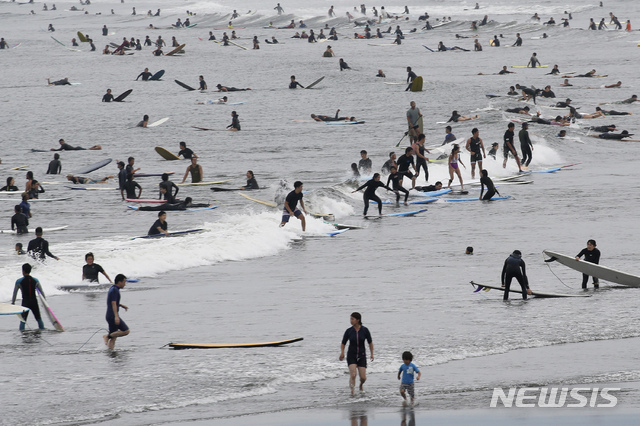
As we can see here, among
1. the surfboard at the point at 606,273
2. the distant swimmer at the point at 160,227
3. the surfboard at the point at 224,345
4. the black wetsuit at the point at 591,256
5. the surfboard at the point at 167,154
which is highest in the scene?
the surfboard at the point at 167,154

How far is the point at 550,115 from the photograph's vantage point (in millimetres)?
41469

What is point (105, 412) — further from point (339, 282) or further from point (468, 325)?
point (339, 282)

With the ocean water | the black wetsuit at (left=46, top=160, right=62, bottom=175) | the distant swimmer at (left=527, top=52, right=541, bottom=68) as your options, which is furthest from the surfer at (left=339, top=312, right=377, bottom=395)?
the distant swimmer at (left=527, top=52, right=541, bottom=68)

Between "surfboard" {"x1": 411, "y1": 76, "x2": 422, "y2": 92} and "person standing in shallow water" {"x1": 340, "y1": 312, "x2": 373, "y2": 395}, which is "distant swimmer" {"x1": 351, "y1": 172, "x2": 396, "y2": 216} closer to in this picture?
"person standing in shallow water" {"x1": 340, "y1": 312, "x2": 373, "y2": 395}

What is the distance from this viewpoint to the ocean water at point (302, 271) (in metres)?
10.6

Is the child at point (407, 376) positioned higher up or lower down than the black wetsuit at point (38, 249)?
lower down

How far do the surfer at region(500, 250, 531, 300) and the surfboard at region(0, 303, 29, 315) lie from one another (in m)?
8.03

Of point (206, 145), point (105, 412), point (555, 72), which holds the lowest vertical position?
point (105, 412)

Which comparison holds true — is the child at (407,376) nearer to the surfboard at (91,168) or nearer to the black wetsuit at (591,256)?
the black wetsuit at (591,256)

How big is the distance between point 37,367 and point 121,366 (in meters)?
1.13

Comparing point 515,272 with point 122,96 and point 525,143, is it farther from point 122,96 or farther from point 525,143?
point 122,96

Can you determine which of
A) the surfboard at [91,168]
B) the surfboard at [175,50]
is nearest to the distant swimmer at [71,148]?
the surfboard at [91,168]

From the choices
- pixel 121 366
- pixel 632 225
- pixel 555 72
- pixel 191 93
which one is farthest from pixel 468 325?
pixel 555 72

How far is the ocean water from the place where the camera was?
1063 centimetres
